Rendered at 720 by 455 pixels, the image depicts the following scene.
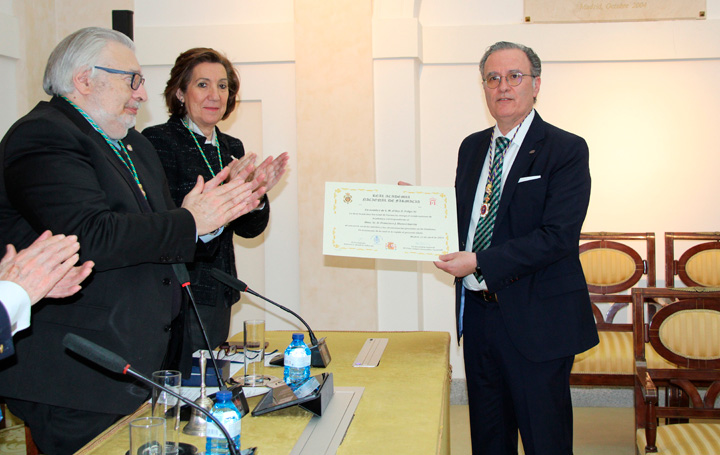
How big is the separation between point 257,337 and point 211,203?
491mm

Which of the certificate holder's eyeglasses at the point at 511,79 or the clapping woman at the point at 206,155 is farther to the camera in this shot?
the clapping woman at the point at 206,155

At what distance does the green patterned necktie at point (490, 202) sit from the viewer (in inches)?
108

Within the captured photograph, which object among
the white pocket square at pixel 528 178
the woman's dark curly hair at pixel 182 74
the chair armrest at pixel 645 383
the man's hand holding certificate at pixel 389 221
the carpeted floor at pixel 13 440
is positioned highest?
the woman's dark curly hair at pixel 182 74

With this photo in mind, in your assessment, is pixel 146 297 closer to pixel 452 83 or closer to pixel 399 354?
pixel 399 354

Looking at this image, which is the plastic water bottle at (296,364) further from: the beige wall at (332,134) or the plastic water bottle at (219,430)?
the beige wall at (332,134)

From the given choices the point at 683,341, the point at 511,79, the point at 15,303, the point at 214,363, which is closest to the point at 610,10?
the point at 511,79

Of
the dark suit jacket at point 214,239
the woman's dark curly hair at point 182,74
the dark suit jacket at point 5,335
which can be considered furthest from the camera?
the woman's dark curly hair at point 182,74

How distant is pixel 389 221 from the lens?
2.82 metres

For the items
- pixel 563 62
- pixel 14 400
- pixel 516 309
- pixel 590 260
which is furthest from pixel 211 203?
pixel 563 62

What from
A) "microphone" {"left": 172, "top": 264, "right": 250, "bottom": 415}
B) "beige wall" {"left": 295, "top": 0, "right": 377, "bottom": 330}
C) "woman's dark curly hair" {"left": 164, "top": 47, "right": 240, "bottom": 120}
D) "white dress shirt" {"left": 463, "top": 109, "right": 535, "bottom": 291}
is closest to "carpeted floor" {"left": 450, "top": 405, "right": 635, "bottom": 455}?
"beige wall" {"left": 295, "top": 0, "right": 377, "bottom": 330}

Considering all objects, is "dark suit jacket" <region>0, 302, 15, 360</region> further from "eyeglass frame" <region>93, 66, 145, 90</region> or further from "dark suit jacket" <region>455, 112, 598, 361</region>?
"dark suit jacket" <region>455, 112, 598, 361</region>

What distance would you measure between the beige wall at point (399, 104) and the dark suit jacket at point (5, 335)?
3.11 m

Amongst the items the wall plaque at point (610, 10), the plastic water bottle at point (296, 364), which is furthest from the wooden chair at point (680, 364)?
the wall plaque at point (610, 10)

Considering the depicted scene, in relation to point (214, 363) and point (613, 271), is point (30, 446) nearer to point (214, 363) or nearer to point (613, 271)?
point (214, 363)
